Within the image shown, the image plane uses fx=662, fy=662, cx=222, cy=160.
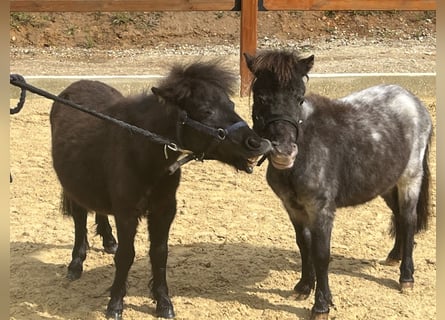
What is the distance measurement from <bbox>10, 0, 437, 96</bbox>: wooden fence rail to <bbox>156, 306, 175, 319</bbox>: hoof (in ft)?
20.3

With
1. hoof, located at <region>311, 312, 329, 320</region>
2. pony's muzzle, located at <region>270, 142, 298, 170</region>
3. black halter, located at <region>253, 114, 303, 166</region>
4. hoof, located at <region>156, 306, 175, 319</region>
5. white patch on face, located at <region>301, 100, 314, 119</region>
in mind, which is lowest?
hoof, located at <region>156, 306, 175, 319</region>

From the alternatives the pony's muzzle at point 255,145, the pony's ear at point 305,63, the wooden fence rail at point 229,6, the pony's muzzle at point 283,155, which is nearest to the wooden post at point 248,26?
the wooden fence rail at point 229,6

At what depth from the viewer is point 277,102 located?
4066mm

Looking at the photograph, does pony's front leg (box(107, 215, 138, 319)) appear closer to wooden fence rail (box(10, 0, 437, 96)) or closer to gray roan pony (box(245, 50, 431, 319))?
gray roan pony (box(245, 50, 431, 319))

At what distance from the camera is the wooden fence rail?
34.5 feet

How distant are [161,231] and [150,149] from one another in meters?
0.65

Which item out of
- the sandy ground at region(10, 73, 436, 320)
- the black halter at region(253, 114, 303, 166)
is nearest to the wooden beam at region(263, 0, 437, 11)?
the sandy ground at region(10, 73, 436, 320)

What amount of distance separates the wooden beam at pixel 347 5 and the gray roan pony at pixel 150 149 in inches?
250

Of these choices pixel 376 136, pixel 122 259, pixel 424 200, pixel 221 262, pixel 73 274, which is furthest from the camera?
pixel 221 262

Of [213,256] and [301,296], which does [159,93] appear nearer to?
[301,296]

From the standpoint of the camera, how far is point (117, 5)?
10.6m

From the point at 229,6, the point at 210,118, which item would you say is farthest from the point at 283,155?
the point at 229,6

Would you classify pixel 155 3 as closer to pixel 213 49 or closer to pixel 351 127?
pixel 213 49

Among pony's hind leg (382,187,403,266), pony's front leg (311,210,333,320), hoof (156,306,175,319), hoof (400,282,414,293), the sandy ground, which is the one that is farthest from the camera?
pony's hind leg (382,187,403,266)
